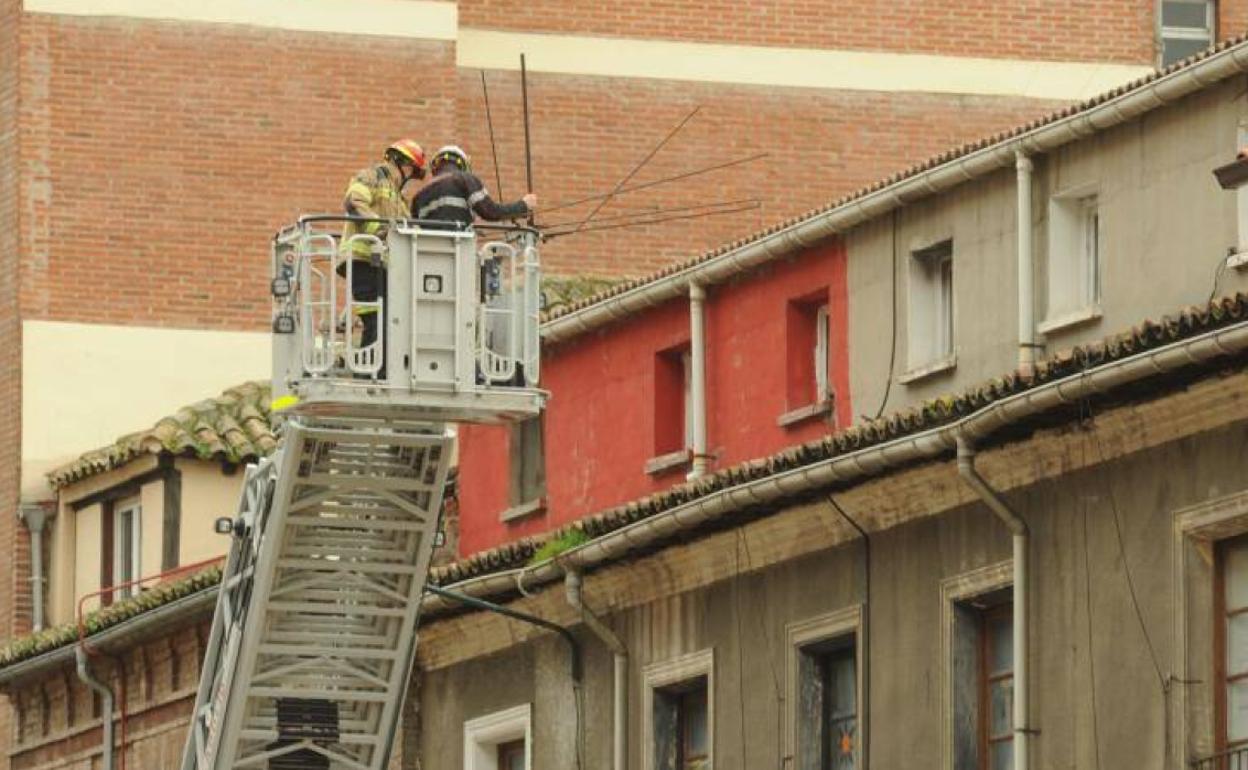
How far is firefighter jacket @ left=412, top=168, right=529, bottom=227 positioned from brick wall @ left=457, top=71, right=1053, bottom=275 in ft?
63.5

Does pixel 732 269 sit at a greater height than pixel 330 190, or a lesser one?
lesser

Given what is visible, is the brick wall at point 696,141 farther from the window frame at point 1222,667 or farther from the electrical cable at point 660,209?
the window frame at point 1222,667

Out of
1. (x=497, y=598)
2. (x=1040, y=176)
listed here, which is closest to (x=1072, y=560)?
(x=1040, y=176)

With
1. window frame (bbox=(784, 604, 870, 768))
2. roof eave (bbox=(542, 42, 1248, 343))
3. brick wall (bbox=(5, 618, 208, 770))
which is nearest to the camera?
roof eave (bbox=(542, 42, 1248, 343))

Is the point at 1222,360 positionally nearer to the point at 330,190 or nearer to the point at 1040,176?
the point at 1040,176

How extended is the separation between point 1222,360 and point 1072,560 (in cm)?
293

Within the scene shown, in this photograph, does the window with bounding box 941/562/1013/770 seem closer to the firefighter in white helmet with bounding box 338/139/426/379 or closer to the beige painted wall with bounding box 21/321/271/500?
the firefighter in white helmet with bounding box 338/139/426/379

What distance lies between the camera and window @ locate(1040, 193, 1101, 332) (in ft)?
119

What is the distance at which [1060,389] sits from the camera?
33625 millimetres

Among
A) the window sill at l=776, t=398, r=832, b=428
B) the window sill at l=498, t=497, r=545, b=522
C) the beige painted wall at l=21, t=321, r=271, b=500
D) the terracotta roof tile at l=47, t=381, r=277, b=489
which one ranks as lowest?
the window sill at l=776, t=398, r=832, b=428

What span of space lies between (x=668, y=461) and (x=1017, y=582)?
7032 millimetres

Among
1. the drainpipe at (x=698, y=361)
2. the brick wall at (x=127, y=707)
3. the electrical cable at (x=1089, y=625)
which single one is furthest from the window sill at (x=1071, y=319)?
the brick wall at (x=127, y=707)

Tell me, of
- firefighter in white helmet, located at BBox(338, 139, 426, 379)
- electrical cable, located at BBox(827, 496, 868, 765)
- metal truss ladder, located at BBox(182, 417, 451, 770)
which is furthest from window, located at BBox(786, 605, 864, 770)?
firefighter in white helmet, located at BBox(338, 139, 426, 379)

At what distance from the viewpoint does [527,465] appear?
147ft
